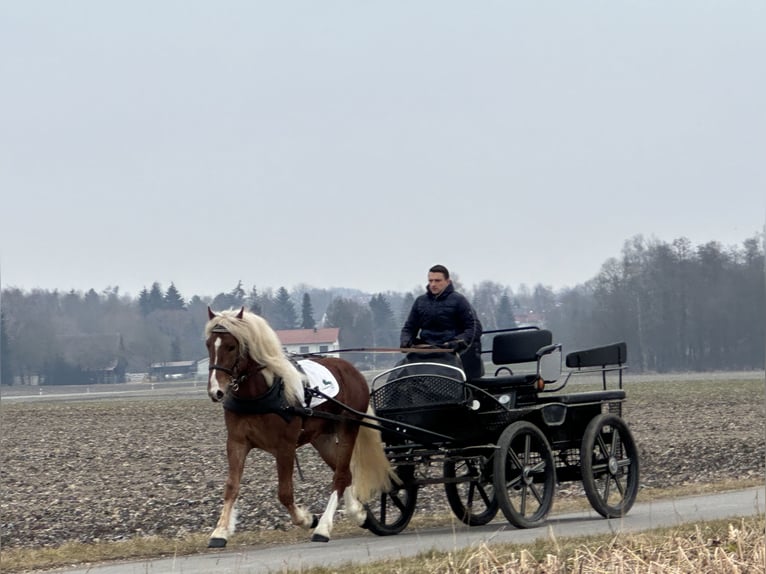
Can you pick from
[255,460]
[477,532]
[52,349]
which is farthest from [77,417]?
[52,349]

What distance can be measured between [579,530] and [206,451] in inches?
556

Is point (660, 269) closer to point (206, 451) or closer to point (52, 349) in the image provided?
point (52, 349)

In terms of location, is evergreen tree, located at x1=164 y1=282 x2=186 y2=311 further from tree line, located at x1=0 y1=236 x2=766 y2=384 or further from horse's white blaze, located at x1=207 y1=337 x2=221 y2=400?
horse's white blaze, located at x1=207 y1=337 x2=221 y2=400

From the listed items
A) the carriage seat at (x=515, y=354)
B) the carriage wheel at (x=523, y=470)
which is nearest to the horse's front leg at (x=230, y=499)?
the carriage wheel at (x=523, y=470)

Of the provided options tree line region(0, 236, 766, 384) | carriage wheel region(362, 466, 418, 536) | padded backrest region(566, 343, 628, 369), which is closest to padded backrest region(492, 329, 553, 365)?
padded backrest region(566, 343, 628, 369)

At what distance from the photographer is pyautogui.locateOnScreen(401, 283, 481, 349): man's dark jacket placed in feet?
40.6

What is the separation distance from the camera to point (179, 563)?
396 inches

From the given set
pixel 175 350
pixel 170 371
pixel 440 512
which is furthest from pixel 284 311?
pixel 440 512

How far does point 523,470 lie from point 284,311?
63.2 m

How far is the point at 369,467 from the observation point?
11.9 metres

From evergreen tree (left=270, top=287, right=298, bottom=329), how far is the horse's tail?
58581 millimetres

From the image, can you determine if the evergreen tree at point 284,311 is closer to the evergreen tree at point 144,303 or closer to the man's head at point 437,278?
the evergreen tree at point 144,303

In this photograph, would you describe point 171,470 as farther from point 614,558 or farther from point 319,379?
point 614,558

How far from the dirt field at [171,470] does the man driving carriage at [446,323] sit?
2.48 metres
